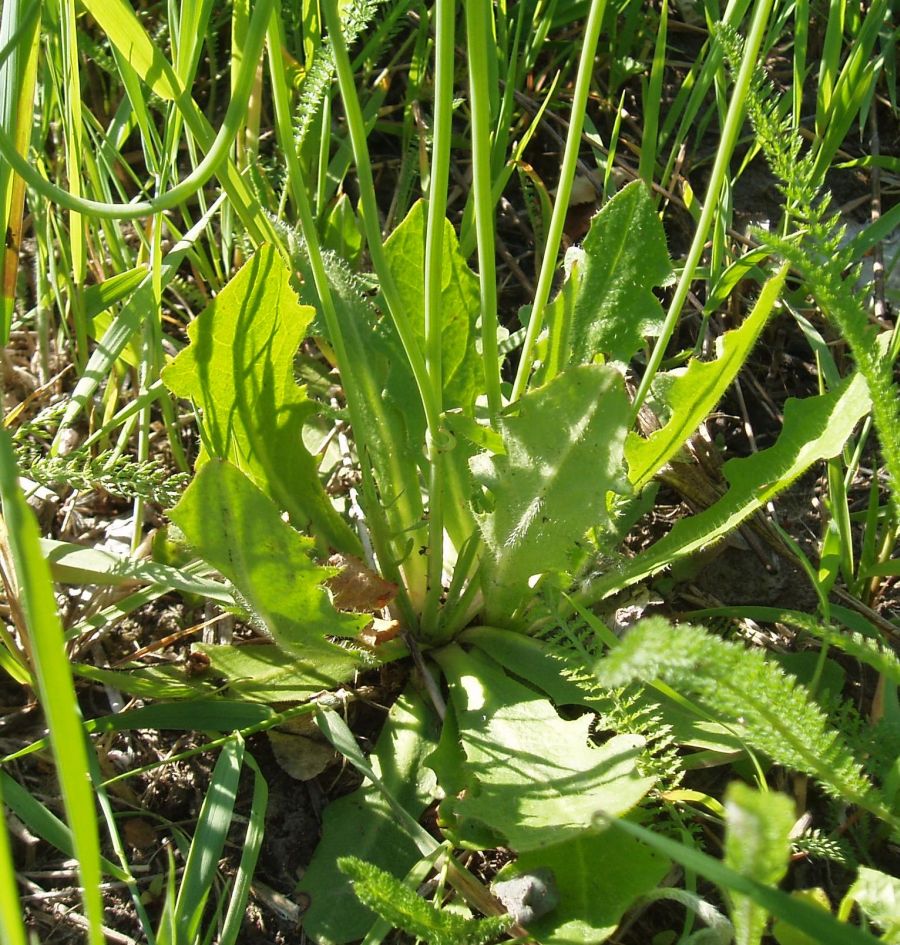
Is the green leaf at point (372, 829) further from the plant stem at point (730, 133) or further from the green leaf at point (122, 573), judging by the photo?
the plant stem at point (730, 133)

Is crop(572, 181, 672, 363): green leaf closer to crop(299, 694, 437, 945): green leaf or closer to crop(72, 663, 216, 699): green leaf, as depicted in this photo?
crop(299, 694, 437, 945): green leaf

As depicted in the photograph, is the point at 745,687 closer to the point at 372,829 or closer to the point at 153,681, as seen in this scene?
the point at 372,829

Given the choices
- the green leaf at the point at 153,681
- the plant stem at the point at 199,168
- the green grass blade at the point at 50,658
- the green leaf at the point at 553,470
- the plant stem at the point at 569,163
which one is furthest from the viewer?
the green leaf at the point at 153,681

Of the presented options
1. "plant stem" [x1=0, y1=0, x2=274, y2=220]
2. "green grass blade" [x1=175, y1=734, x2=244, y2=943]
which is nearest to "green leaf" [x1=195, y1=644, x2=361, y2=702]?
"green grass blade" [x1=175, y1=734, x2=244, y2=943]

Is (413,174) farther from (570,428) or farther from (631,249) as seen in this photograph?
(570,428)

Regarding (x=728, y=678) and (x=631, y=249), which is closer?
(x=728, y=678)

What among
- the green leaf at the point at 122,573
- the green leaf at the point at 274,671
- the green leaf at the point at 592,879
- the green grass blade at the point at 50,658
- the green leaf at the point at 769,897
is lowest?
the green leaf at the point at 592,879

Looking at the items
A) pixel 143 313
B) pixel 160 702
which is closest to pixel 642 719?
pixel 160 702

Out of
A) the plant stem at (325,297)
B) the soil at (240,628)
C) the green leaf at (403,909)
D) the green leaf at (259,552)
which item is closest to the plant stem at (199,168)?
the plant stem at (325,297)
